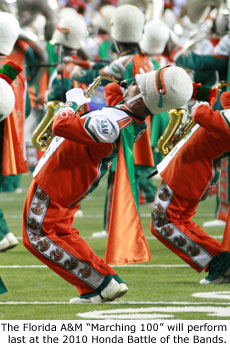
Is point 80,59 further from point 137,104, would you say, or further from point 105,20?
point 137,104

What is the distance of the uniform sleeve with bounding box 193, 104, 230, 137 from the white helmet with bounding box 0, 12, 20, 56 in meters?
2.03

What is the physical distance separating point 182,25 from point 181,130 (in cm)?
1129

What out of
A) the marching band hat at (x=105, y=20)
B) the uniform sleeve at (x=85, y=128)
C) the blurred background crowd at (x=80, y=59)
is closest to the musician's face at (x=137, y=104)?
the uniform sleeve at (x=85, y=128)

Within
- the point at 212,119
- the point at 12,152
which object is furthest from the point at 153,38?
the point at 212,119

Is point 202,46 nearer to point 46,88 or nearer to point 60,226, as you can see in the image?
point 46,88

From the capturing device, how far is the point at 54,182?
5484 millimetres

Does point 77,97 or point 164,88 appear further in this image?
point 77,97

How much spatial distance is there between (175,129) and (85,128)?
137 centimetres

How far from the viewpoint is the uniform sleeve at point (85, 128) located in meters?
5.25

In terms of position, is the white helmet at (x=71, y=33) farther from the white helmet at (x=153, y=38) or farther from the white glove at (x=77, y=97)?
the white glove at (x=77, y=97)

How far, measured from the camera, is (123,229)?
533 centimetres

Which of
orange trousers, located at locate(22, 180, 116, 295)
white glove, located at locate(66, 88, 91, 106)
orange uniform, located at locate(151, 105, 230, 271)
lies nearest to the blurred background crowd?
orange uniform, located at locate(151, 105, 230, 271)

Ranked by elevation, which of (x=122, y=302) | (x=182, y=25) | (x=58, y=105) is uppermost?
(x=58, y=105)
